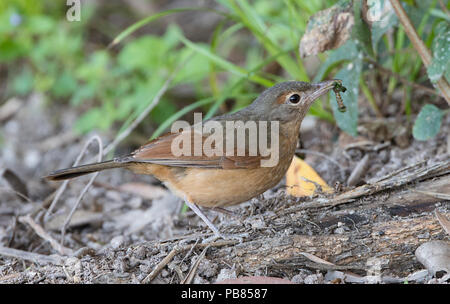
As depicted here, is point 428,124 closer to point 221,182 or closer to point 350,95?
point 350,95

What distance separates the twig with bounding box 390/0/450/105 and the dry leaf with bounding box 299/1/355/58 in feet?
1.26

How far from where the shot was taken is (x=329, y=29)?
3.97 metres

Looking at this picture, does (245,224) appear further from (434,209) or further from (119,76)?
(119,76)

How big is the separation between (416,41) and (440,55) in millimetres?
181

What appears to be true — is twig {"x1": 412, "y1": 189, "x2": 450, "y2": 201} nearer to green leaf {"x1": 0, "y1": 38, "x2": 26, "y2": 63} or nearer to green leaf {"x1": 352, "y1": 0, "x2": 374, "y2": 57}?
green leaf {"x1": 352, "y1": 0, "x2": 374, "y2": 57}

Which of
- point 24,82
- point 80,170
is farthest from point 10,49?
point 80,170

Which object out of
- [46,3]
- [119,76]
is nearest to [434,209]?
[119,76]

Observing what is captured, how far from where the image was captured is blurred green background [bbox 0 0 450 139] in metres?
5.05

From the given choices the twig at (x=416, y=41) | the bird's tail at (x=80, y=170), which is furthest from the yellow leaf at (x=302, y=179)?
the bird's tail at (x=80, y=170)

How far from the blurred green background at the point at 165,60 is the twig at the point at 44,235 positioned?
113cm

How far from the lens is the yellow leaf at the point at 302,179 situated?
13.9 feet

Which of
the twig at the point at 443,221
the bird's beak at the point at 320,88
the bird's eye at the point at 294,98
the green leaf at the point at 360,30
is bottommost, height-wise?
the twig at the point at 443,221

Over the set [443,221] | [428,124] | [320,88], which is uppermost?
[320,88]

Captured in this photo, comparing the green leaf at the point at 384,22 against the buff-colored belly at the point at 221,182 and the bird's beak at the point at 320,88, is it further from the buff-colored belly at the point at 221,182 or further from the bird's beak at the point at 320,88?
the buff-colored belly at the point at 221,182
